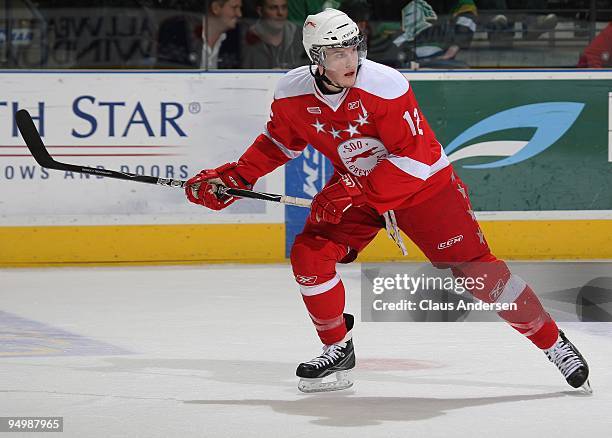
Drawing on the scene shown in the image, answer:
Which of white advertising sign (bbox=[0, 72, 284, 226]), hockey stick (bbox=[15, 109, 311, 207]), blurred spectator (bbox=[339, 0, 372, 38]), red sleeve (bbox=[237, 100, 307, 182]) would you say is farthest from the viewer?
blurred spectator (bbox=[339, 0, 372, 38])

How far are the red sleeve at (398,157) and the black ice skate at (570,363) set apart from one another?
64 centimetres

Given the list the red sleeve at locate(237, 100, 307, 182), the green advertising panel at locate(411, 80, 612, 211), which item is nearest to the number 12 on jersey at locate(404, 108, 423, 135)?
the red sleeve at locate(237, 100, 307, 182)

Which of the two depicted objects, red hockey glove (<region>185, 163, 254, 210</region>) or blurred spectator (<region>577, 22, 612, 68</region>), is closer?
red hockey glove (<region>185, 163, 254, 210</region>)

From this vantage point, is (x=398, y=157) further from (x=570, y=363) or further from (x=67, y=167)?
(x=67, y=167)

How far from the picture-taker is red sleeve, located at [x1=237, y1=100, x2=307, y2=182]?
396 centimetres

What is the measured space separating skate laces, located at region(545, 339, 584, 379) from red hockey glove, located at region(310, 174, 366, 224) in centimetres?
72

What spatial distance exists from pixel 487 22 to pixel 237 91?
1.27 metres

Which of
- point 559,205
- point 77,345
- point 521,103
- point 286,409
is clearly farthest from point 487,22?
point 286,409

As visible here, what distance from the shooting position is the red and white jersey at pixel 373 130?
367cm

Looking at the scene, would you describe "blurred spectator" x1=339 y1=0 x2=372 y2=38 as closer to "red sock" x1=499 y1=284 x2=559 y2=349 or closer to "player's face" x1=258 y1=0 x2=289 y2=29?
"player's face" x1=258 y1=0 x2=289 y2=29

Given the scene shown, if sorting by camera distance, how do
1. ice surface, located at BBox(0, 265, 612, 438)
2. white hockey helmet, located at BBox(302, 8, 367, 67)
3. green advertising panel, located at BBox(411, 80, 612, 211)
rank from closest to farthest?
ice surface, located at BBox(0, 265, 612, 438) < white hockey helmet, located at BBox(302, 8, 367, 67) < green advertising panel, located at BBox(411, 80, 612, 211)

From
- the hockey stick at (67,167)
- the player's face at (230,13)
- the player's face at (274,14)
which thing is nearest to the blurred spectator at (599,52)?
the player's face at (274,14)

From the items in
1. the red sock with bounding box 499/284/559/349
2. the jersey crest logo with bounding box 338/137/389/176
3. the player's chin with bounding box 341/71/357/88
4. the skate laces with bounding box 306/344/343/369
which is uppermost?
the player's chin with bounding box 341/71/357/88

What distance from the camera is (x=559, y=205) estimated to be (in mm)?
6684
